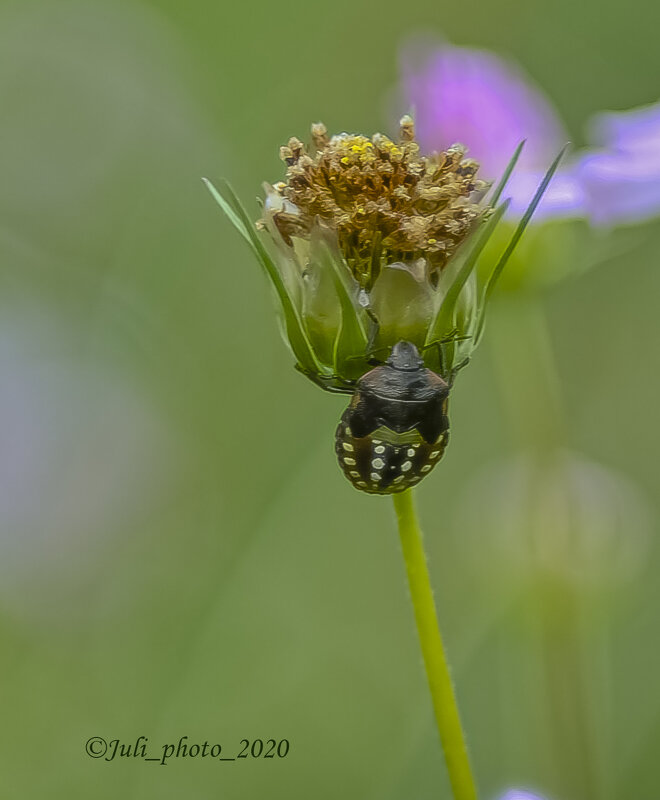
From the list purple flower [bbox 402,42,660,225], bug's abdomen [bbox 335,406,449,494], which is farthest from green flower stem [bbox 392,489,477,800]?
purple flower [bbox 402,42,660,225]

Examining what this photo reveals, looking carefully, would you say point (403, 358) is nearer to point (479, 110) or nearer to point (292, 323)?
point (292, 323)

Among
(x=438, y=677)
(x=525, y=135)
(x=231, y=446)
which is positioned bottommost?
(x=438, y=677)

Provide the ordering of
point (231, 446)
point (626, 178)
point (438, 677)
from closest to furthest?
1. point (438, 677)
2. point (626, 178)
3. point (231, 446)

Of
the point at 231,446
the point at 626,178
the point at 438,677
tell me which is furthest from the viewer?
the point at 231,446

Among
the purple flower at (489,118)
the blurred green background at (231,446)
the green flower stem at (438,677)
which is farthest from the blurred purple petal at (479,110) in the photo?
the green flower stem at (438,677)

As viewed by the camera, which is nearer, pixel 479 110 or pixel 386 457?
pixel 386 457

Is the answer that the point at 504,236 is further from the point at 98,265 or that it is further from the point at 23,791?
the point at 98,265

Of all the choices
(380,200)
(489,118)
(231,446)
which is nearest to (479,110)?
(489,118)
